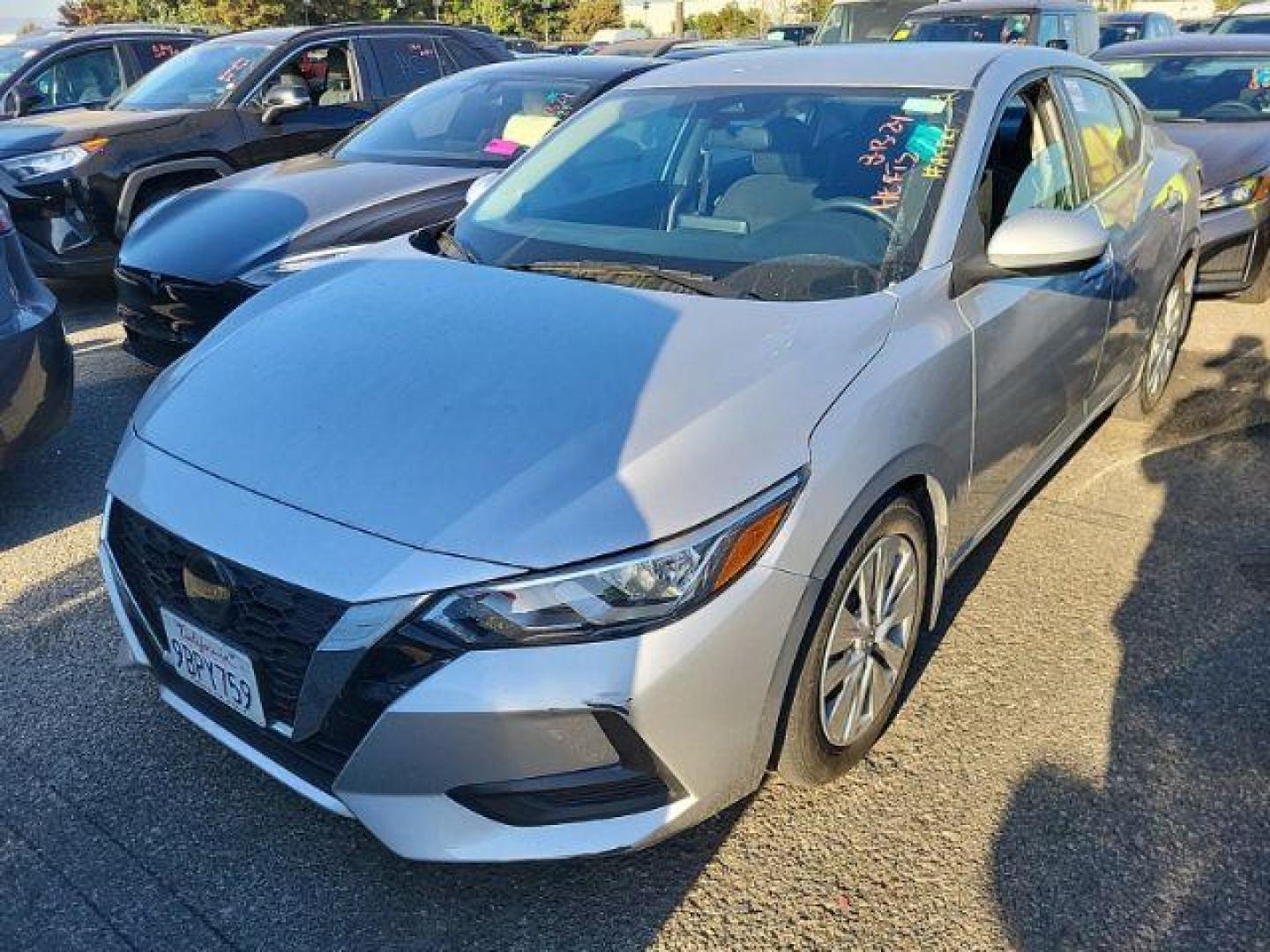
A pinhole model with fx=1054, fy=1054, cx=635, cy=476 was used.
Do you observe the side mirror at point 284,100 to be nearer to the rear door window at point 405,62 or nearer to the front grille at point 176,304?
the rear door window at point 405,62

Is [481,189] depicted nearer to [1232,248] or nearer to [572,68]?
[572,68]

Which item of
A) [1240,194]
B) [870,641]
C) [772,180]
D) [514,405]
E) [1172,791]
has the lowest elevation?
[1172,791]

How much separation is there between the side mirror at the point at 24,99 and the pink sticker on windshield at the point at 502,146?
5.03 m

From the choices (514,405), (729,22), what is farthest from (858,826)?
(729,22)

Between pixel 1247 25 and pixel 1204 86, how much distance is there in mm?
9367

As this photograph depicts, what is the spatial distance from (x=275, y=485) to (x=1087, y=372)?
274cm

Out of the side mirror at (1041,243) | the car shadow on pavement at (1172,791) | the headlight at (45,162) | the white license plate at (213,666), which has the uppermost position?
the side mirror at (1041,243)

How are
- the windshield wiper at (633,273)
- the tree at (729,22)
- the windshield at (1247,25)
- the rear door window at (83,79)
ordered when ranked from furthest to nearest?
the tree at (729,22)
the windshield at (1247,25)
the rear door window at (83,79)
the windshield wiper at (633,273)

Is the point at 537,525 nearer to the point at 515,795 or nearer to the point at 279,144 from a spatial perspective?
the point at 515,795

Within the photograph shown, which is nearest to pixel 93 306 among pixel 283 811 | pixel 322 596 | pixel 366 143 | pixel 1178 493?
pixel 366 143

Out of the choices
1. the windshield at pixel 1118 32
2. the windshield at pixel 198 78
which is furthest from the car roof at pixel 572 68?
the windshield at pixel 1118 32

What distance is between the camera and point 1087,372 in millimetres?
3602

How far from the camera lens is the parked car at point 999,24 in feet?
31.4

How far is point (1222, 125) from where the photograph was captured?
6.62m
